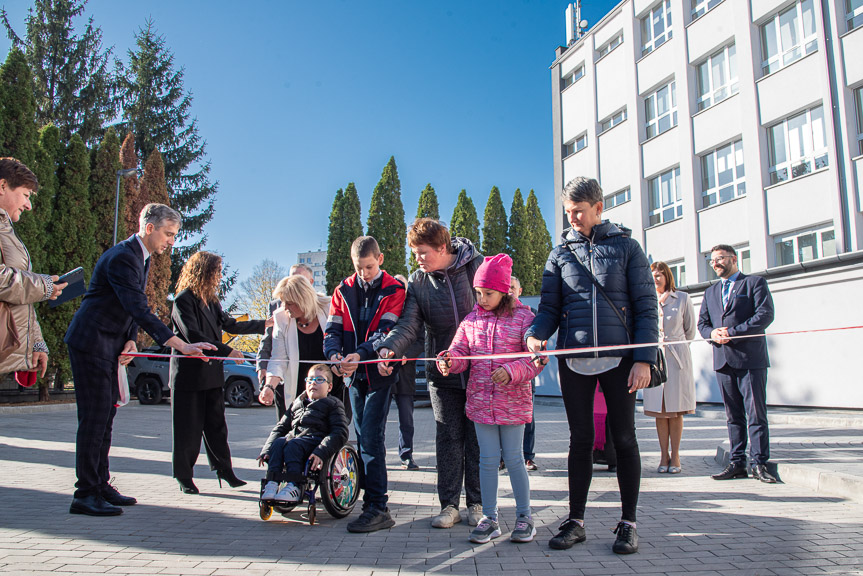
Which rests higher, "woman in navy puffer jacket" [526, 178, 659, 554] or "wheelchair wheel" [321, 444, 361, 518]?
"woman in navy puffer jacket" [526, 178, 659, 554]

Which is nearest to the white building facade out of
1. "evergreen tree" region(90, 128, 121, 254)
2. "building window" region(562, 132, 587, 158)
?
"building window" region(562, 132, 587, 158)

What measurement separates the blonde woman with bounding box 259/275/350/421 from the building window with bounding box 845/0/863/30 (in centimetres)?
1668

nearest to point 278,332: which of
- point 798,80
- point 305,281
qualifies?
point 305,281

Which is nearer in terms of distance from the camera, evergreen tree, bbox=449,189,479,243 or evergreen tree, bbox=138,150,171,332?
evergreen tree, bbox=138,150,171,332

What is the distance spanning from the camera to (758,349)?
5.65m

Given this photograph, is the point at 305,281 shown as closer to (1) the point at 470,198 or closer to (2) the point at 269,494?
(2) the point at 269,494

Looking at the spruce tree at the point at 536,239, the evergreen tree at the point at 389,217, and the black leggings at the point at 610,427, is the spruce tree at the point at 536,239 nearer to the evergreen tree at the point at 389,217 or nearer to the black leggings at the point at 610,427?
the evergreen tree at the point at 389,217

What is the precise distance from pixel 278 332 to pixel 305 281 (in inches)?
22.2

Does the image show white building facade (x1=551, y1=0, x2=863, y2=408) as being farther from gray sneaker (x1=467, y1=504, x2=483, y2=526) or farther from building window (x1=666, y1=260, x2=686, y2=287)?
gray sneaker (x1=467, y1=504, x2=483, y2=526)

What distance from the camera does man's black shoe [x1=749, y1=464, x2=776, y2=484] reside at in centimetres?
564

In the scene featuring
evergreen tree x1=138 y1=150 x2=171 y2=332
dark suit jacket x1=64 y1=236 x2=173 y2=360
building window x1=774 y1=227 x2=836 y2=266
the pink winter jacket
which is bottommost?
the pink winter jacket

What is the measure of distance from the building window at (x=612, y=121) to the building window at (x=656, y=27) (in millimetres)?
2423

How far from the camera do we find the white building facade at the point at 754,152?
49.5 ft

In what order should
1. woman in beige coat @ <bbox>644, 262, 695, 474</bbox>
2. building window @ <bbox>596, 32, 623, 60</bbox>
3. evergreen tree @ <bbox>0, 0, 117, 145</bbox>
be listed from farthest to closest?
evergreen tree @ <bbox>0, 0, 117, 145</bbox>
building window @ <bbox>596, 32, 623, 60</bbox>
woman in beige coat @ <bbox>644, 262, 695, 474</bbox>
